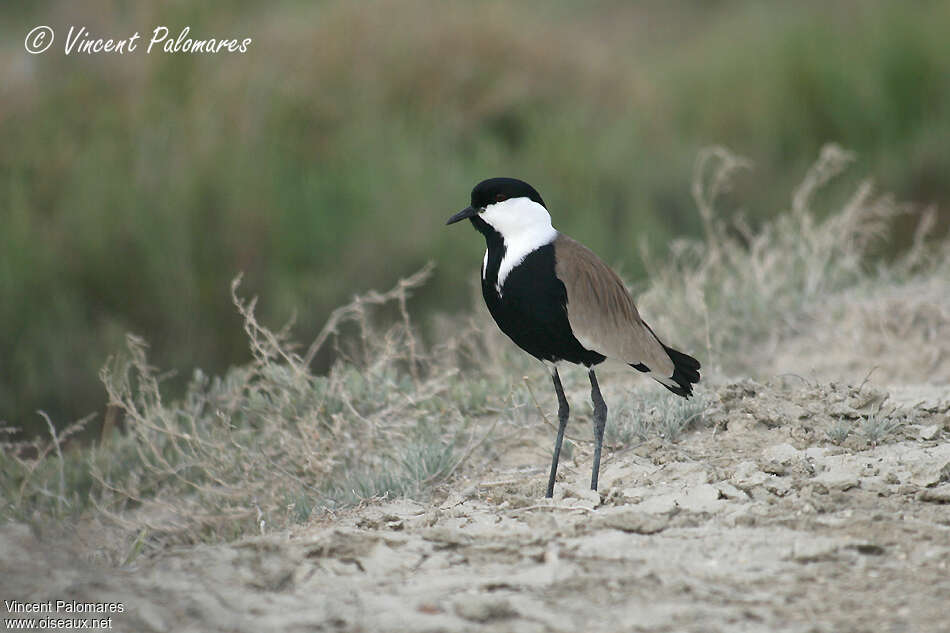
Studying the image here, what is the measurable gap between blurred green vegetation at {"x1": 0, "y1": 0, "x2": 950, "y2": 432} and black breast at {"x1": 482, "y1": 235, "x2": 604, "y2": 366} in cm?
415

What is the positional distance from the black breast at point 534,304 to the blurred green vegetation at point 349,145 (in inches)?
164

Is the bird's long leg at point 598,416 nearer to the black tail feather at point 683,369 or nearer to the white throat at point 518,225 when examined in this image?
the black tail feather at point 683,369

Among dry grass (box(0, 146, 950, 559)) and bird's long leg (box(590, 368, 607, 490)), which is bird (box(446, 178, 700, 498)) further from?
dry grass (box(0, 146, 950, 559))

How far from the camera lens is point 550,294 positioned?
3.75m

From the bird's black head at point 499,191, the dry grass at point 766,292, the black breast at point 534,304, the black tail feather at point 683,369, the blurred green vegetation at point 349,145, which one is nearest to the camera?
the black breast at point 534,304

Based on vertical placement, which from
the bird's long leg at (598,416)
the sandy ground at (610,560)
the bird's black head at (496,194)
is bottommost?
the sandy ground at (610,560)

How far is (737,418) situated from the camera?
14.3ft

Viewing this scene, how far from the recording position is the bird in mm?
3756

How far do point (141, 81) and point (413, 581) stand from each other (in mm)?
7120

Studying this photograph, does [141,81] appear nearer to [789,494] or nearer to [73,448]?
[73,448]

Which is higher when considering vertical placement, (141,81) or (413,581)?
(141,81)

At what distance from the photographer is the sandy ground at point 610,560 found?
2.76m

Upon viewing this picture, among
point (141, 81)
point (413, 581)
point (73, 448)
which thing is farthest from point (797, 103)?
point (413, 581)

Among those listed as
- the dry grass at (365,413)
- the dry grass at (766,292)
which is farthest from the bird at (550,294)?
the dry grass at (766,292)
